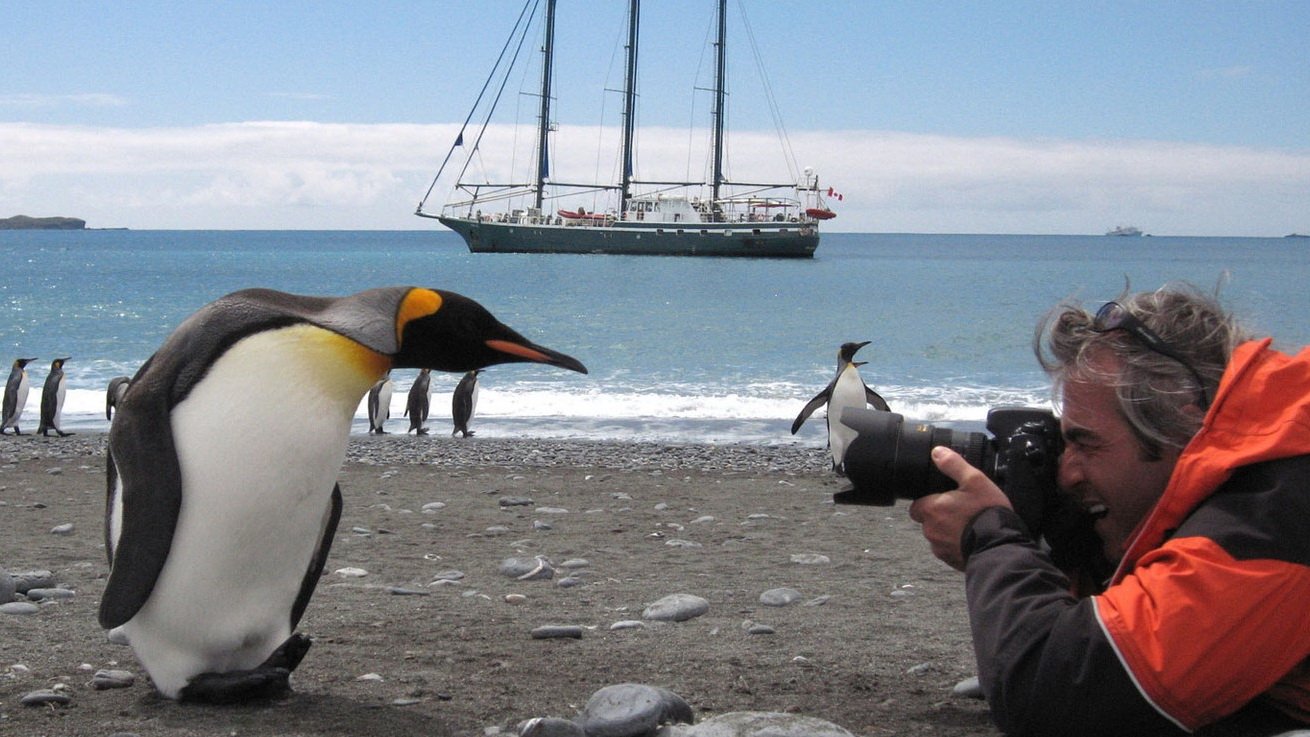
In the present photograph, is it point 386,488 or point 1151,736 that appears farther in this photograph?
point 386,488

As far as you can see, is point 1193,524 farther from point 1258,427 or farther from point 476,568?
point 476,568

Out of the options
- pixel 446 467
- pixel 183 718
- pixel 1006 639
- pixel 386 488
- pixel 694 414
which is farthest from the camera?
pixel 694 414

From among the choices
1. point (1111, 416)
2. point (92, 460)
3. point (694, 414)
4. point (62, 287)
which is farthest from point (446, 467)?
point (62, 287)

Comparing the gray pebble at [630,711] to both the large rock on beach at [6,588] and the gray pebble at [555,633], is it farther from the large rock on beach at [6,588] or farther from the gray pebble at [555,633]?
the large rock on beach at [6,588]

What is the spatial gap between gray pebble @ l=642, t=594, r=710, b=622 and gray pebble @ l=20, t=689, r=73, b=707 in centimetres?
162

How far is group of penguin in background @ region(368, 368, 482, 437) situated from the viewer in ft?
41.5

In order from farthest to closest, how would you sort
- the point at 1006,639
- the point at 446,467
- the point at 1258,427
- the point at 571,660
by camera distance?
1. the point at 446,467
2. the point at 571,660
3. the point at 1006,639
4. the point at 1258,427

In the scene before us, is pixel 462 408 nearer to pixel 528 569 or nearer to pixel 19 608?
pixel 528 569

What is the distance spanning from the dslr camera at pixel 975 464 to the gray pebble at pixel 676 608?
6.78 ft

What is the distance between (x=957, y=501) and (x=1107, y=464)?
187mm

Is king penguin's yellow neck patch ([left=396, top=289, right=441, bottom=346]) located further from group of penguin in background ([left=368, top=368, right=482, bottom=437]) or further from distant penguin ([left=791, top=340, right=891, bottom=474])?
group of penguin in background ([left=368, top=368, right=482, bottom=437])

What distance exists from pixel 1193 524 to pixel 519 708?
65.2 inches

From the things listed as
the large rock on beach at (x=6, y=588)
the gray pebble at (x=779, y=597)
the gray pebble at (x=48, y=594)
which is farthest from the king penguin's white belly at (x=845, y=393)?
the large rock on beach at (x=6, y=588)

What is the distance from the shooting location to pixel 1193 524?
136 centimetres
